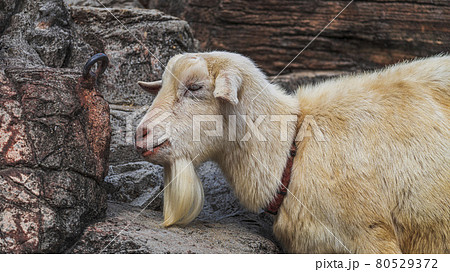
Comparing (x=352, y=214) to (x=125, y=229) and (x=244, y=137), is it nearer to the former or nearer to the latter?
(x=244, y=137)

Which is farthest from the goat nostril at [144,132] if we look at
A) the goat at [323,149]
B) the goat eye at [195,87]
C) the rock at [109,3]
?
the rock at [109,3]

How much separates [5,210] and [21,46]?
5.51 ft

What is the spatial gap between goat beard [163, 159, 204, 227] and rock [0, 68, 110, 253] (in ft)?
1.31

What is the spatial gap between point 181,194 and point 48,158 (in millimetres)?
805

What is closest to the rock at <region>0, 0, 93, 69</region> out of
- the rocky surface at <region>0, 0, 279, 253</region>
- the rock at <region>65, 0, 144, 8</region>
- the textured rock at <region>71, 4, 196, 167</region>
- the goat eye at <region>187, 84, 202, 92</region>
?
the rocky surface at <region>0, 0, 279, 253</region>

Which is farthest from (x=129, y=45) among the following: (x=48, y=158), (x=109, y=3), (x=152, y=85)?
(x=48, y=158)

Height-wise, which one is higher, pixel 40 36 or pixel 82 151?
pixel 40 36

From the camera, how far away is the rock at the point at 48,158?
2666 mm

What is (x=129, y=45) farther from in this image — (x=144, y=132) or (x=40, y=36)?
(x=144, y=132)

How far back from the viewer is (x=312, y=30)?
5680 mm

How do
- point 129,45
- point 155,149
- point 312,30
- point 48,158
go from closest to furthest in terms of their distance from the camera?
point 48,158
point 155,149
point 129,45
point 312,30

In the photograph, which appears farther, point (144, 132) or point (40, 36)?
point (40, 36)

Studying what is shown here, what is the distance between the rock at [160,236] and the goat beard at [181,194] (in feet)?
0.23

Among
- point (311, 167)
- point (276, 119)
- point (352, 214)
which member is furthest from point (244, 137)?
point (352, 214)
